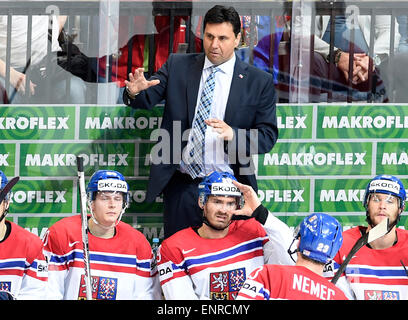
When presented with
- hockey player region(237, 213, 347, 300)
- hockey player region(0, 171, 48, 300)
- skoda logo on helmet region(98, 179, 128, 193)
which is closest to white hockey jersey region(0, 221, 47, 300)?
hockey player region(0, 171, 48, 300)

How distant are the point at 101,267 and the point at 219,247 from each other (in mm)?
623

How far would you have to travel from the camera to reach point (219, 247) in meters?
5.61

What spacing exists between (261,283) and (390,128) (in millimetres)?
2060

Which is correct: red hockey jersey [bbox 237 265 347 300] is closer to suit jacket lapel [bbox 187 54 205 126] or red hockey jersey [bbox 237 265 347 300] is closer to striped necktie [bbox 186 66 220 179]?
striped necktie [bbox 186 66 220 179]

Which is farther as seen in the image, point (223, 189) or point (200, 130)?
point (200, 130)

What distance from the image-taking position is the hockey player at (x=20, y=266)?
Answer: 557cm

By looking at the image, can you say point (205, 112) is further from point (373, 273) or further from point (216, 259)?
point (373, 273)

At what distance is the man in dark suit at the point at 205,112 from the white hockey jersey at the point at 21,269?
29.5 inches

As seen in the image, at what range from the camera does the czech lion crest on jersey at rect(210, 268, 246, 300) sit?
5500mm

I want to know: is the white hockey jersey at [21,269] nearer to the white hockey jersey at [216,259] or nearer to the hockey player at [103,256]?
the hockey player at [103,256]

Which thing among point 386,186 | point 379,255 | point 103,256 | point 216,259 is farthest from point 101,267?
point 386,186

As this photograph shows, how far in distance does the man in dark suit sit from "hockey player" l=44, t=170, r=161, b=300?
1.19ft

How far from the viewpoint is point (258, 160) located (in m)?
6.37
